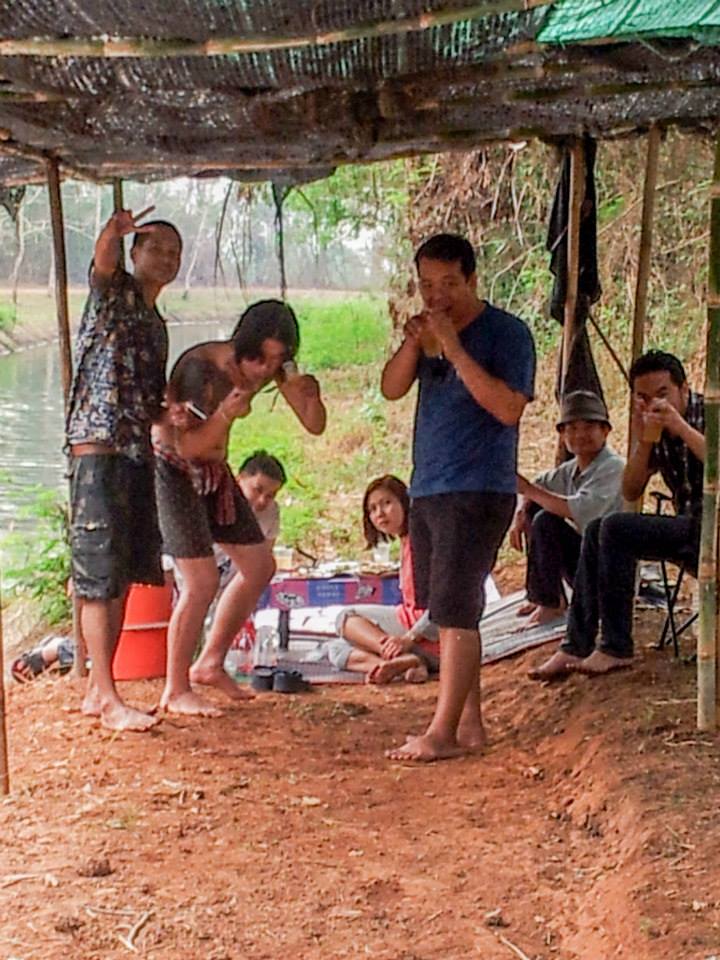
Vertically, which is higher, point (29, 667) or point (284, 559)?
point (284, 559)

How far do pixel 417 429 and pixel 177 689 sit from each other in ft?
4.62

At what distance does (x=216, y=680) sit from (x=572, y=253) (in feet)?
7.75

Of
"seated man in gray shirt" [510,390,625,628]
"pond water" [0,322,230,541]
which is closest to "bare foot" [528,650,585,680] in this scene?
"seated man in gray shirt" [510,390,625,628]

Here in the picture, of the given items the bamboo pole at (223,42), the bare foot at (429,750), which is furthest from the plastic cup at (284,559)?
the bamboo pole at (223,42)

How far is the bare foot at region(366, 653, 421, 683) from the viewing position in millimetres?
5117

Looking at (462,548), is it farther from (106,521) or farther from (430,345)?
(106,521)

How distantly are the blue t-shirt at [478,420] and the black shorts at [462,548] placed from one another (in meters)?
0.04

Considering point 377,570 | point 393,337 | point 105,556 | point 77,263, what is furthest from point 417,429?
point 77,263

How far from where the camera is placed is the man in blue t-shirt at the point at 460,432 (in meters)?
3.55

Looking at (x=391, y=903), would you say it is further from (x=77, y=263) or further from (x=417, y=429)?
(x=77, y=263)

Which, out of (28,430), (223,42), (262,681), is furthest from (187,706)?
(28,430)

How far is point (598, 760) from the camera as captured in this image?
140 inches

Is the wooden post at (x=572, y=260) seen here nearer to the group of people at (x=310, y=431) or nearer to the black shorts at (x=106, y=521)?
the group of people at (x=310, y=431)

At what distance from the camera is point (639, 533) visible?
4.07 meters
